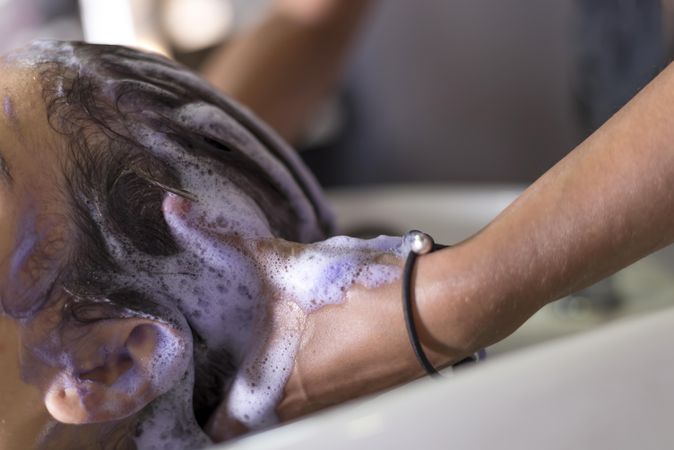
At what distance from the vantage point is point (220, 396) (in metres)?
0.72

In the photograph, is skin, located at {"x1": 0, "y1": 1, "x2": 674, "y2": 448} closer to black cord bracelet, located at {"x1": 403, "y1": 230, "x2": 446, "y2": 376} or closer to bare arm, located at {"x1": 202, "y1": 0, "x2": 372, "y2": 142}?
black cord bracelet, located at {"x1": 403, "y1": 230, "x2": 446, "y2": 376}

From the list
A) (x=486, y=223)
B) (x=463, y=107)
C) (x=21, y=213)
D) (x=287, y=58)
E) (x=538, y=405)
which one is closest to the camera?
(x=538, y=405)

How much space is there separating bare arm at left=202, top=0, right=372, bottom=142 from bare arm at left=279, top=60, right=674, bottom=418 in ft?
2.57

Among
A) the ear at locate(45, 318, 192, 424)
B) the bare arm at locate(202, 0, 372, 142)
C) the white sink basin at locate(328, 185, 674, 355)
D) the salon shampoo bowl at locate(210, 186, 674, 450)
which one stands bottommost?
the salon shampoo bowl at locate(210, 186, 674, 450)

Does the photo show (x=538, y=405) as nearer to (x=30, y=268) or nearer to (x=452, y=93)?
(x=30, y=268)

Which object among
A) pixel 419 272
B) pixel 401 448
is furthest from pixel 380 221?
pixel 401 448

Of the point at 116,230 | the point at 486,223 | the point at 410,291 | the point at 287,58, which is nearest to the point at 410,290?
the point at 410,291

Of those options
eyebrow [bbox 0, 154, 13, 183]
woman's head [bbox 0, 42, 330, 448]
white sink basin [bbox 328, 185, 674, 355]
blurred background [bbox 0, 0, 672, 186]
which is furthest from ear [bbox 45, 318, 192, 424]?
blurred background [bbox 0, 0, 672, 186]

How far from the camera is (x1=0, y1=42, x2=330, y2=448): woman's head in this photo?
63 centimetres

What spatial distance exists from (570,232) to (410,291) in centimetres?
12

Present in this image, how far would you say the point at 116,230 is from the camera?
26.1 inches

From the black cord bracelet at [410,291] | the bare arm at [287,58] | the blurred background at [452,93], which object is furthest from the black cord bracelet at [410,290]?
the bare arm at [287,58]

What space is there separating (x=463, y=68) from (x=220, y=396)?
3.56ft

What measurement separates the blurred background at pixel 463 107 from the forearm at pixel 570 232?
272 mm
